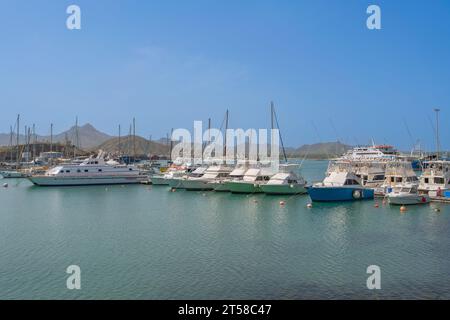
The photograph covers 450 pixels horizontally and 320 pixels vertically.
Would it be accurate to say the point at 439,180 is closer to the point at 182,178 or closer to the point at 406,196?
the point at 406,196

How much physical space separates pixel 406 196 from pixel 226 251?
2408cm

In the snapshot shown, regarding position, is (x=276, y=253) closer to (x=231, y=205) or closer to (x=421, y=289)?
(x=421, y=289)

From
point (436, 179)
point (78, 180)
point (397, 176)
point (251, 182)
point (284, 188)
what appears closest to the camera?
point (436, 179)

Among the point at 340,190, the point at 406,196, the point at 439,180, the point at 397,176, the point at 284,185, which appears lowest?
the point at 406,196

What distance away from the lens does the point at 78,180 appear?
7425cm

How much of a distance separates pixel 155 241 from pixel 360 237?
13.5 m

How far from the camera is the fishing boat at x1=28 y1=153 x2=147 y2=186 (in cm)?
7269

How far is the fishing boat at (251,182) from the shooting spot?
56.8 m

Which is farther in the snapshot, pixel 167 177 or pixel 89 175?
pixel 89 175

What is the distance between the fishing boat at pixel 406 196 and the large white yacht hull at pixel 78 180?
158 ft

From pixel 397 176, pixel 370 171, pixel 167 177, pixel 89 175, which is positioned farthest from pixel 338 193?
pixel 89 175
